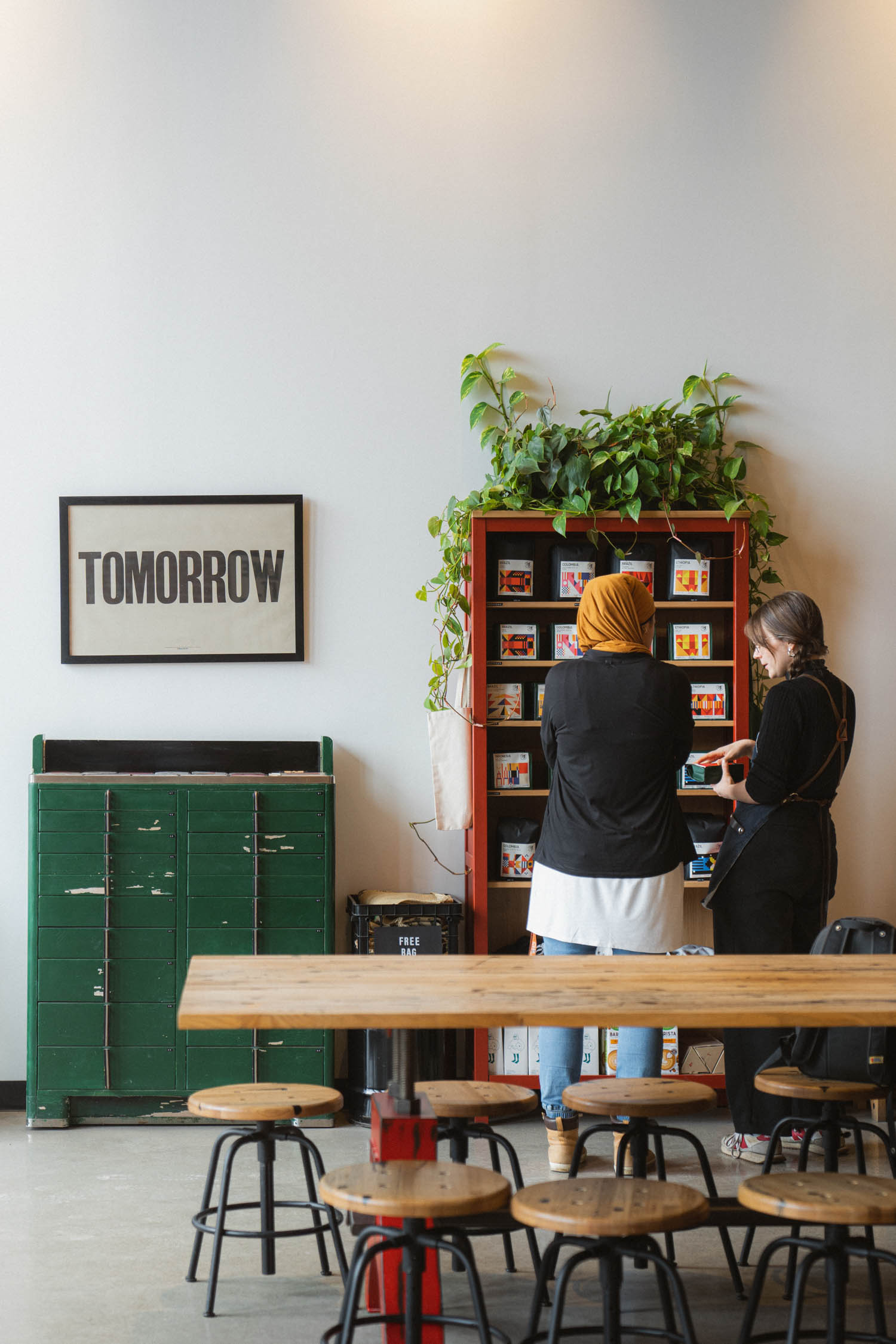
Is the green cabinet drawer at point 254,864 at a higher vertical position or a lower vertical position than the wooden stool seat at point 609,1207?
higher

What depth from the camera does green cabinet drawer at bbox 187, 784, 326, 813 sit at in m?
4.71

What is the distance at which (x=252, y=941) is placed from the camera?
15.4 feet

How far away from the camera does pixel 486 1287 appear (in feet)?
10.4

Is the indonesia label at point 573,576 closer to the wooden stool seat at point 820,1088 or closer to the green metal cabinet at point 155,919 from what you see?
the green metal cabinet at point 155,919

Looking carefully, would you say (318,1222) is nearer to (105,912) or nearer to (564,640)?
(105,912)

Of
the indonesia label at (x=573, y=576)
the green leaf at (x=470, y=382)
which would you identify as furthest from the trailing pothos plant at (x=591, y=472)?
the indonesia label at (x=573, y=576)

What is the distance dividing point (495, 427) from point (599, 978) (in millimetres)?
2814

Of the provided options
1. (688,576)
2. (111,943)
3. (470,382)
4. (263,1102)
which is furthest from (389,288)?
(263,1102)

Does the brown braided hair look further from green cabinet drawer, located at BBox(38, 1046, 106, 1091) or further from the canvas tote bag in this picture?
green cabinet drawer, located at BBox(38, 1046, 106, 1091)

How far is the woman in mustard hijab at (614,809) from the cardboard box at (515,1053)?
0.72 m

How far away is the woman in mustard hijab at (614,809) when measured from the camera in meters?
3.83

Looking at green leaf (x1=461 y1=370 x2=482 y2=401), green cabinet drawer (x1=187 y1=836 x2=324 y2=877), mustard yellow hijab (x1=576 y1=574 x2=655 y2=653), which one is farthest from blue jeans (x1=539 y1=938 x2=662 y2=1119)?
green leaf (x1=461 y1=370 x2=482 y2=401)

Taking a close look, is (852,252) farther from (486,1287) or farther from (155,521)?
(486,1287)

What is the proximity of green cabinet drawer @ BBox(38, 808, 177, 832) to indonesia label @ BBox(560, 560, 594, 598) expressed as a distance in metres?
1.65
